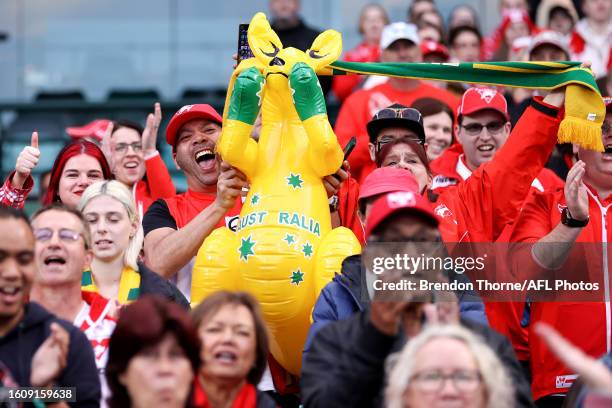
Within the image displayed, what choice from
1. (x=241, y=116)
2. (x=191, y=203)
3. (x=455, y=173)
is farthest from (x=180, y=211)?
(x=455, y=173)

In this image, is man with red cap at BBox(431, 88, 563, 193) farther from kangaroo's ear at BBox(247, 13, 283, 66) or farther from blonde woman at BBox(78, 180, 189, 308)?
blonde woman at BBox(78, 180, 189, 308)

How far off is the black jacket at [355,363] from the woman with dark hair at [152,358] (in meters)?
0.49

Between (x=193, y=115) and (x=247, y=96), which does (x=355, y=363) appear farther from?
(x=193, y=115)

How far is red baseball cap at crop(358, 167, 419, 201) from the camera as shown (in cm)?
603

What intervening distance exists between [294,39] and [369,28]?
3.93 feet

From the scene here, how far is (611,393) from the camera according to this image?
4.50 meters

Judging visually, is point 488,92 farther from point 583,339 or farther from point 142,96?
point 142,96

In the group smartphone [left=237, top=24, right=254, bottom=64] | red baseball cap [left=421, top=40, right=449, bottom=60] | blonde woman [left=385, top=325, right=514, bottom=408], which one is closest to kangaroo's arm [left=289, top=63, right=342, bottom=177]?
smartphone [left=237, top=24, right=254, bottom=64]

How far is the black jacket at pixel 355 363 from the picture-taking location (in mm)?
5066

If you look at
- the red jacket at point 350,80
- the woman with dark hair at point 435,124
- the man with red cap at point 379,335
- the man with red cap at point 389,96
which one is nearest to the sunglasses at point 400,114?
the woman with dark hair at point 435,124

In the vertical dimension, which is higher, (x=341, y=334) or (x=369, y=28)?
(x=369, y=28)

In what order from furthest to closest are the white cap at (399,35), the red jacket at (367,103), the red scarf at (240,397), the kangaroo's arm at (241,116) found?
1. the white cap at (399,35)
2. the red jacket at (367,103)
3. the kangaroo's arm at (241,116)
4. the red scarf at (240,397)

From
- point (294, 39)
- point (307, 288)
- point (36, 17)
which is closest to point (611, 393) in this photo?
point (307, 288)

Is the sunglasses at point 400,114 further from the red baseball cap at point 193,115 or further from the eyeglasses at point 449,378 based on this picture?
the eyeglasses at point 449,378
